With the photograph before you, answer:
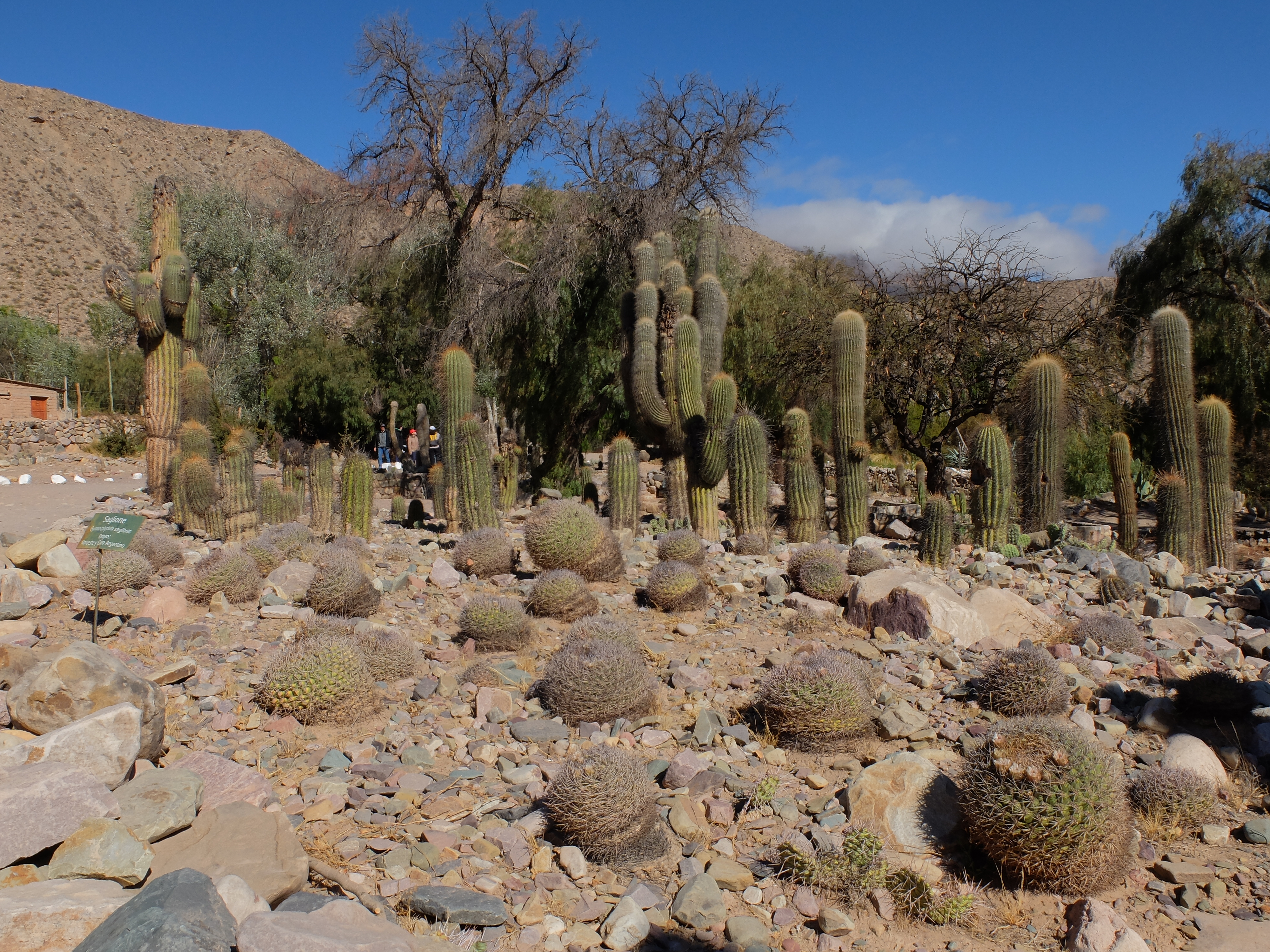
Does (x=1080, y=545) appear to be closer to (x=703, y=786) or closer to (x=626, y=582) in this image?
(x=626, y=582)

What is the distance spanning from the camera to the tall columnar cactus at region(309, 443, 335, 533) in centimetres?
1081

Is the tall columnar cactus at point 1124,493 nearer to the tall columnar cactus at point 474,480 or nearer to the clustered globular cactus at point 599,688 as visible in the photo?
the tall columnar cactus at point 474,480

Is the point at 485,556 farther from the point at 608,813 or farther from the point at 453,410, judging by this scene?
the point at 608,813

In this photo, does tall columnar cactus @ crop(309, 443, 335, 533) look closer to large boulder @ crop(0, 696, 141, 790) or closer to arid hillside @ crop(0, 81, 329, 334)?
large boulder @ crop(0, 696, 141, 790)

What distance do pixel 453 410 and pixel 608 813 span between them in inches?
309

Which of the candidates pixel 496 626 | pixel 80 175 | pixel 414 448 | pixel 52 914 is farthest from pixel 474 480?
pixel 80 175

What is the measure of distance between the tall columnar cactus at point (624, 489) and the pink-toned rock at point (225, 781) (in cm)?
684

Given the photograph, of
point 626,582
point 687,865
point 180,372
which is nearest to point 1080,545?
point 626,582

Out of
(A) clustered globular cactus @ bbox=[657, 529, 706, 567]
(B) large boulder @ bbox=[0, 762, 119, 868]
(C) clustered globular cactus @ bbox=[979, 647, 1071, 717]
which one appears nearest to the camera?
(B) large boulder @ bbox=[0, 762, 119, 868]

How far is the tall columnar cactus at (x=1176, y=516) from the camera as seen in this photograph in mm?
10547

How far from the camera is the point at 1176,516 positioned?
1059 cm

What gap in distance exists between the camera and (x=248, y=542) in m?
8.66

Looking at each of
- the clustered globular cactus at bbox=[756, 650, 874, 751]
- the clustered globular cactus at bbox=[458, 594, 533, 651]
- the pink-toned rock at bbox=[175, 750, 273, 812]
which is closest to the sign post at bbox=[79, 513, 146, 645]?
the pink-toned rock at bbox=[175, 750, 273, 812]

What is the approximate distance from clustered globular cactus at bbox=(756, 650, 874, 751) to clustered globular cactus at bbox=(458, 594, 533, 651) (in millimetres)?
2207
